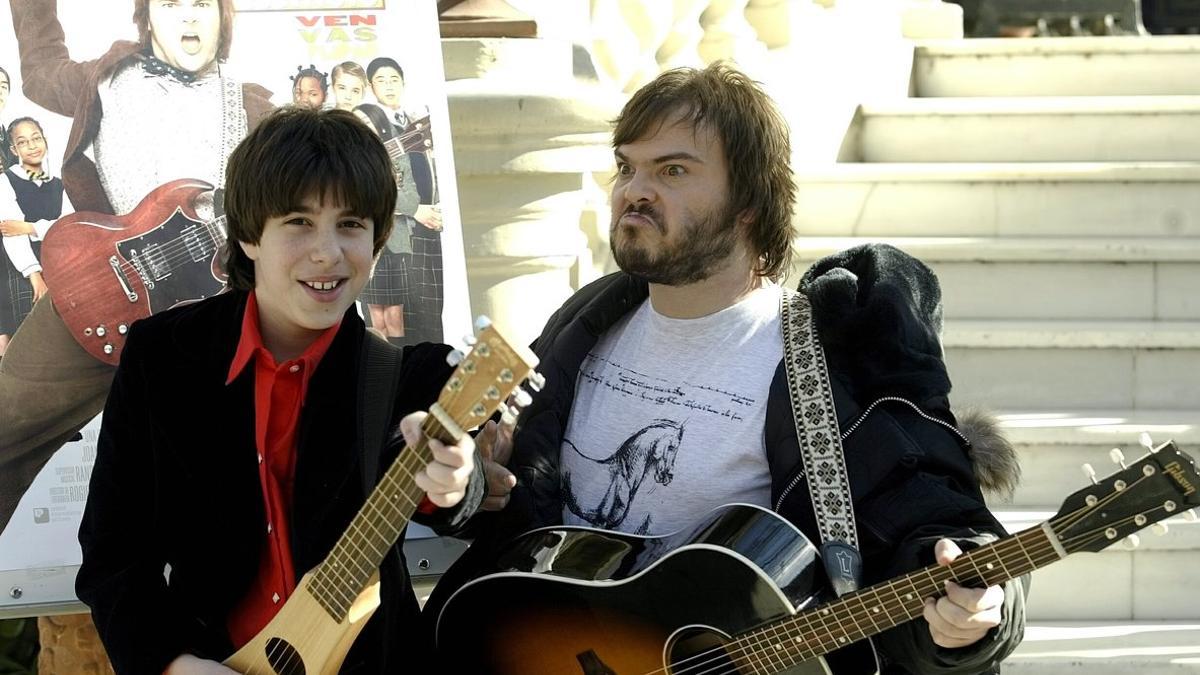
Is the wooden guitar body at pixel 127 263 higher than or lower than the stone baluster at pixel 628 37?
lower

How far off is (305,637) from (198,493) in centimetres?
25

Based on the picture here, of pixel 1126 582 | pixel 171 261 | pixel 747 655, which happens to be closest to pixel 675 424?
pixel 747 655

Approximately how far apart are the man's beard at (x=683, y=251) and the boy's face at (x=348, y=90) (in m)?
0.52

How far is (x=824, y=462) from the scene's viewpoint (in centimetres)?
202

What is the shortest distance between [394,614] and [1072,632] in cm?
182

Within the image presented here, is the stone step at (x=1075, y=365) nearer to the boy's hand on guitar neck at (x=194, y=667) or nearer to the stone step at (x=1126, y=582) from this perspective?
the stone step at (x=1126, y=582)

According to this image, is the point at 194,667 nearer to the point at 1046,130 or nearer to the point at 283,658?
the point at 283,658

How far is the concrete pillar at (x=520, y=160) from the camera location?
9.01ft

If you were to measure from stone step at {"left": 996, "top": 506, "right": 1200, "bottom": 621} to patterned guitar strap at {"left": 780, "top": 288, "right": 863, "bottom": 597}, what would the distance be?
1.44 m

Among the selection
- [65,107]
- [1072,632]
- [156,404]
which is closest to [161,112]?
[65,107]

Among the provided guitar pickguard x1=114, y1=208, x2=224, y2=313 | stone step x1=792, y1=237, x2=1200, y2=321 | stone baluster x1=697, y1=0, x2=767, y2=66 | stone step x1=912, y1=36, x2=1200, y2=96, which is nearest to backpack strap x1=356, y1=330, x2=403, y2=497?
guitar pickguard x1=114, y1=208, x2=224, y2=313

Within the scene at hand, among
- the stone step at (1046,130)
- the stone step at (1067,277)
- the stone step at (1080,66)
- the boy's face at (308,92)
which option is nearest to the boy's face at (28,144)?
the boy's face at (308,92)

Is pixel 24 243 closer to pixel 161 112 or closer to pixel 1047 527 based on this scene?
pixel 161 112

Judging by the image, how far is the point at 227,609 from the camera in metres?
2.04
